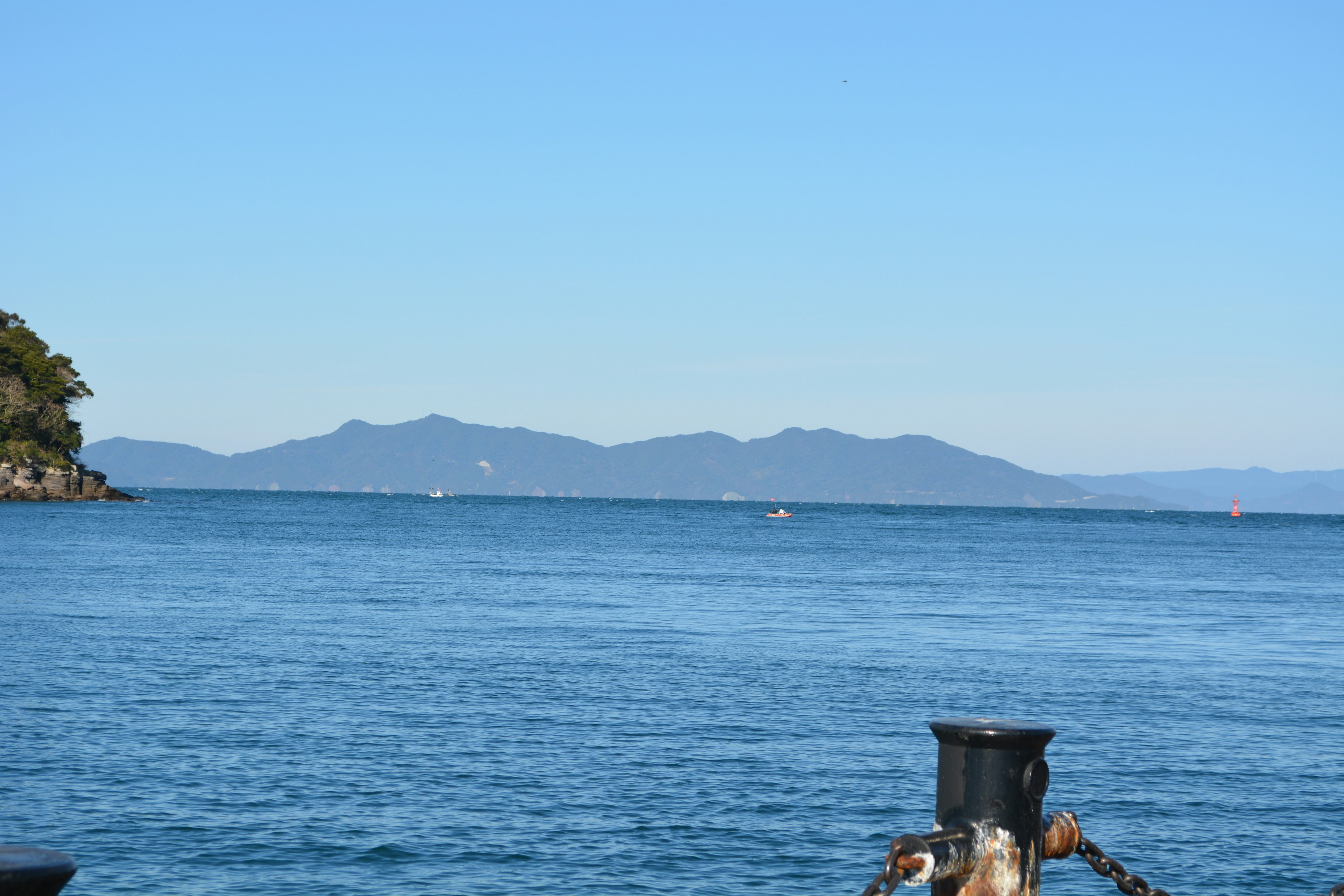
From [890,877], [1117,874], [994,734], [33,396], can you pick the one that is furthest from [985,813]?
[33,396]

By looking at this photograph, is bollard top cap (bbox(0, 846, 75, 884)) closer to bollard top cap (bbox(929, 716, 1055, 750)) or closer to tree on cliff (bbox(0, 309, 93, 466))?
bollard top cap (bbox(929, 716, 1055, 750))

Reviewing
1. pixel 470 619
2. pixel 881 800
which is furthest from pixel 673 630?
pixel 881 800

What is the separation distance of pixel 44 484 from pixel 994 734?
547ft

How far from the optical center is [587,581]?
57.7 meters

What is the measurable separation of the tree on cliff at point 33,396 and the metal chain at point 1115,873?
155 meters

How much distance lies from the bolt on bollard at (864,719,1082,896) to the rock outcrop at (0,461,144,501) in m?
162

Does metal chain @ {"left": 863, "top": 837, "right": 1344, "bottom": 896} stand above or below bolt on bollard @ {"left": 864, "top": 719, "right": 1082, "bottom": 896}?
below

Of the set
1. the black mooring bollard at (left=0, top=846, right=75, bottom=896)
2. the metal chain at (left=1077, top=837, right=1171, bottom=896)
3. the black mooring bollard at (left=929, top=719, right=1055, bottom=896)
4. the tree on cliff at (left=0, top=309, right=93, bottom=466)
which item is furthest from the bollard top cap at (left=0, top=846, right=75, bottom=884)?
the tree on cliff at (left=0, top=309, right=93, bottom=466)

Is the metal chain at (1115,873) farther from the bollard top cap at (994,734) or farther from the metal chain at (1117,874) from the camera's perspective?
the bollard top cap at (994,734)

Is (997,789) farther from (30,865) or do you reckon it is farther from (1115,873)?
(30,865)

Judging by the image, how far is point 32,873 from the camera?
3006 mm

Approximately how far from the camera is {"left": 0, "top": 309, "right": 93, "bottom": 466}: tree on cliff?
14125cm

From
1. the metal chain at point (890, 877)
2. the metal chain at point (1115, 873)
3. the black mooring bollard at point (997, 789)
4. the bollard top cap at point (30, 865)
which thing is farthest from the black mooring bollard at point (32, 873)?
the metal chain at point (1115, 873)

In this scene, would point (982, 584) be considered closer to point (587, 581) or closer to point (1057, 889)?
point (587, 581)
